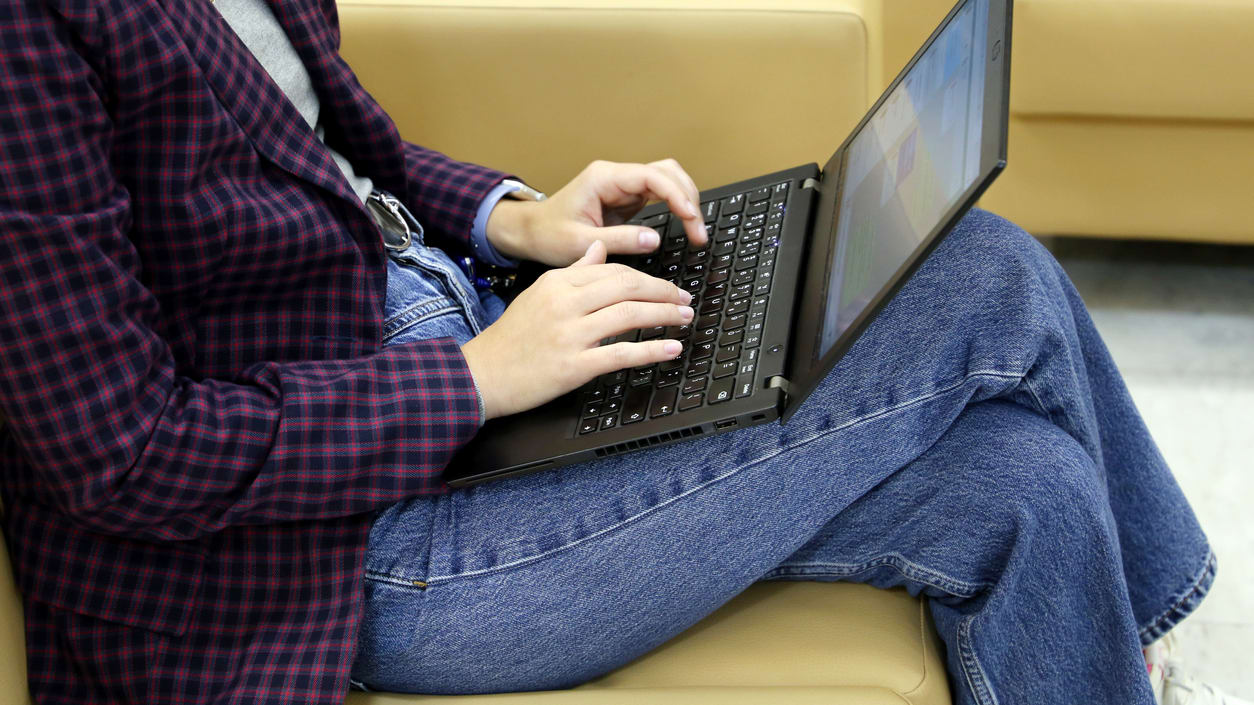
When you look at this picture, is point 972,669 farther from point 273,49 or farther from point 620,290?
point 273,49

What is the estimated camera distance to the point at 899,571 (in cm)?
71

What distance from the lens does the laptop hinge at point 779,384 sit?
62cm

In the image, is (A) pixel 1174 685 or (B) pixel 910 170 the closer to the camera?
(B) pixel 910 170

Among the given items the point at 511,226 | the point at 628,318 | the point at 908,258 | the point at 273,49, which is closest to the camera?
the point at 908,258

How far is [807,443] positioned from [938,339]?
0.11m

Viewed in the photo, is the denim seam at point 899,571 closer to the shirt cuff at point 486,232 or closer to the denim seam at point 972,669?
the denim seam at point 972,669

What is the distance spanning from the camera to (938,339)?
0.68m

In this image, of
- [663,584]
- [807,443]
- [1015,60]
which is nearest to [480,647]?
[663,584]

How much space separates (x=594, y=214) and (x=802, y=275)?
20cm

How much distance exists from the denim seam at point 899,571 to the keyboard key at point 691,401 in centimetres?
17

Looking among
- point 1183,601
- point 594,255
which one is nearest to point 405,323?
point 594,255

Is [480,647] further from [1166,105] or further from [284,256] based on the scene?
[1166,105]

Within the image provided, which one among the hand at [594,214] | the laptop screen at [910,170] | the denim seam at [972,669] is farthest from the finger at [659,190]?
the denim seam at [972,669]

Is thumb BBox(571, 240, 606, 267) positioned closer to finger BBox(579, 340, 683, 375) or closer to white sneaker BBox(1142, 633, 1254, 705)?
finger BBox(579, 340, 683, 375)
